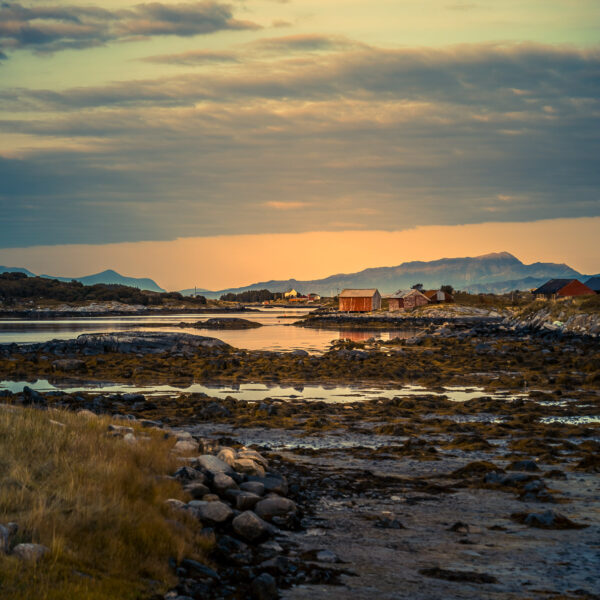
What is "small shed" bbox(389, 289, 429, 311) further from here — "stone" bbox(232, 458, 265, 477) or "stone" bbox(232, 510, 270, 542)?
"stone" bbox(232, 510, 270, 542)

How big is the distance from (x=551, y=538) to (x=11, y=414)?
998cm

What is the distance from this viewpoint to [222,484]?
10.7 meters

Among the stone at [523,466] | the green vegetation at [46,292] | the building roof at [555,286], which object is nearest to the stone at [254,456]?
the stone at [523,466]

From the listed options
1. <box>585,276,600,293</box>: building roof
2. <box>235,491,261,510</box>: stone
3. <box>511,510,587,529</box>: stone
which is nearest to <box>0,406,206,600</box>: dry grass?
<box>235,491,261,510</box>: stone

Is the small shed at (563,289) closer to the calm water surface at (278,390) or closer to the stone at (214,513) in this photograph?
the calm water surface at (278,390)

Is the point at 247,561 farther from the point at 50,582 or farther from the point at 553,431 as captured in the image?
the point at 553,431

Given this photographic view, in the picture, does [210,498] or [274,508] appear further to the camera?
[274,508]

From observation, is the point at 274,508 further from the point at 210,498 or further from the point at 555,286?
the point at 555,286

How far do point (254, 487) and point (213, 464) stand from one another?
0.93 m

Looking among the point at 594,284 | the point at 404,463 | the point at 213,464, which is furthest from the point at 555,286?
the point at 213,464

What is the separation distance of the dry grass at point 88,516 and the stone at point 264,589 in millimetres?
985

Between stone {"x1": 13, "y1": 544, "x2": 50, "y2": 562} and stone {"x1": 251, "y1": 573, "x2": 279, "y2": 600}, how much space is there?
2322 millimetres

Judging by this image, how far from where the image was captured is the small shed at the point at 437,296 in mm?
145625

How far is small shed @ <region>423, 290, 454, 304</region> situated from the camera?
146 meters
